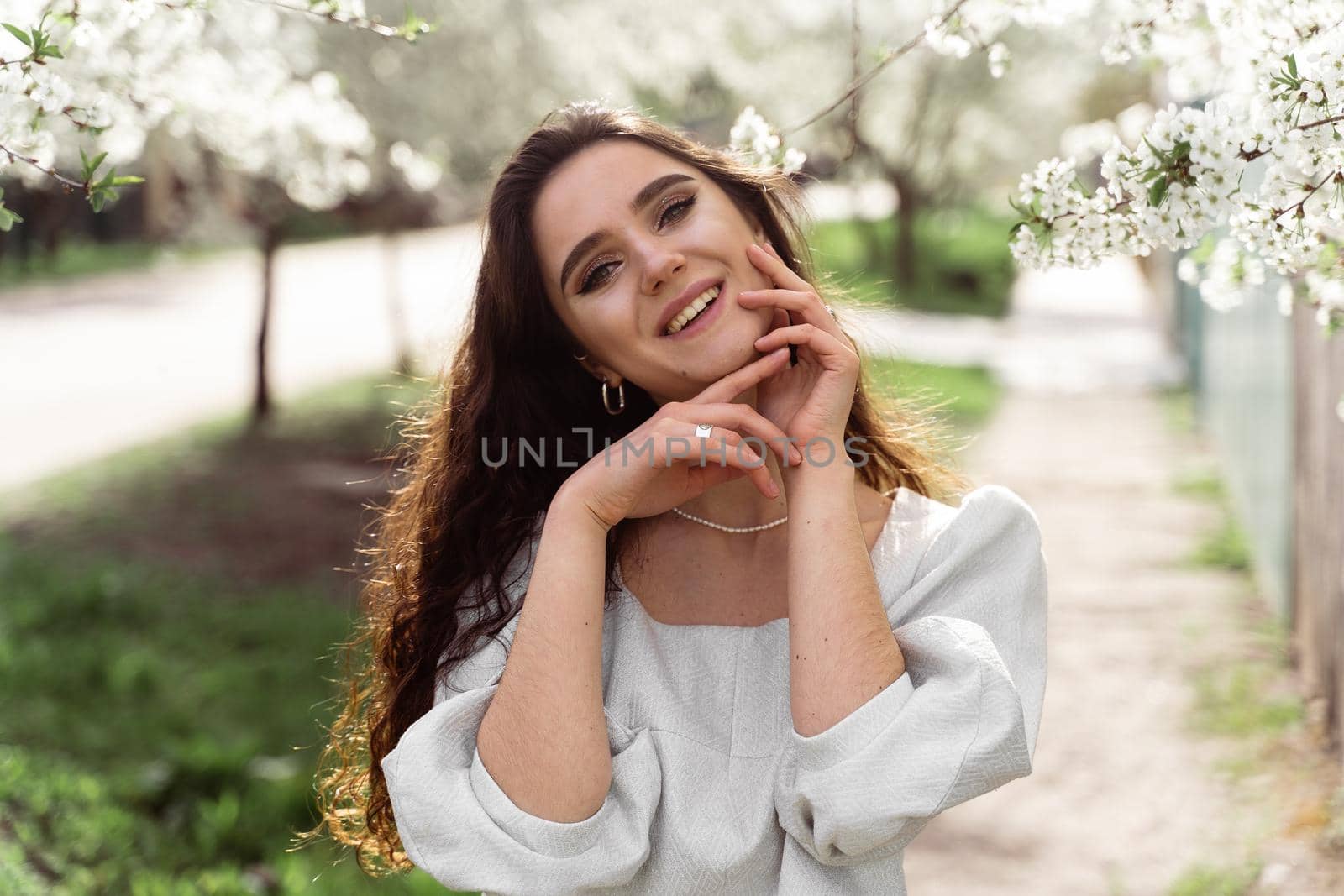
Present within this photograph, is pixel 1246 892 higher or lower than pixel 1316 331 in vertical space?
lower

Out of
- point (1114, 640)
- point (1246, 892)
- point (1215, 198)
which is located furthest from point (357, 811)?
point (1114, 640)

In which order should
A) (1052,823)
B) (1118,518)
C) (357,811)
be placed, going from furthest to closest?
(1118,518) < (1052,823) < (357,811)

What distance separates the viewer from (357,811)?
2.36m

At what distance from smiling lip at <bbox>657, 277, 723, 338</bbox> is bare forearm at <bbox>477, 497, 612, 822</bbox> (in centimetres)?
35

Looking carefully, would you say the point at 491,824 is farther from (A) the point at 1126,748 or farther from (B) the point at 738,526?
(A) the point at 1126,748

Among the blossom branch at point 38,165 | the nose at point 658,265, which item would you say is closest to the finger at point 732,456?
the nose at point 658,265

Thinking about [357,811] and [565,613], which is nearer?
[565,613]

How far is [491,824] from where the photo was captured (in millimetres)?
1815

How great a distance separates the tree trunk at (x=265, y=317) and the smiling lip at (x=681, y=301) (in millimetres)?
7936

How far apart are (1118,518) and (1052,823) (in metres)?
4.12

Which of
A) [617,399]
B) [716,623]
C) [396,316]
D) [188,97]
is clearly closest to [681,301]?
[617,399]

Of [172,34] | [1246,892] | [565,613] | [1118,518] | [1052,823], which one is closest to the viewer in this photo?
[565,613]

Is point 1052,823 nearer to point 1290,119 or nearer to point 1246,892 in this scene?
point 1246,892

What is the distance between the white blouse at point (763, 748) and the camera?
5.85 ft
